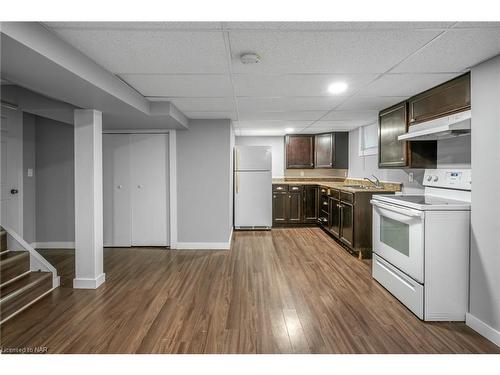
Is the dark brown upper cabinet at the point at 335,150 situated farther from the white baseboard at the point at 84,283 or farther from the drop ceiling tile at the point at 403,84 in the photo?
the white baseboard at the point at 84,283

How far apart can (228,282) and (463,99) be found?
2716 millimetres

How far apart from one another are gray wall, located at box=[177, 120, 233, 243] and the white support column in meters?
1.54

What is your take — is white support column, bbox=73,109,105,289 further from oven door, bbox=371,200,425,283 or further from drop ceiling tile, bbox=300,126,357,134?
drop ceiling tile, bbox=300,126,357,134

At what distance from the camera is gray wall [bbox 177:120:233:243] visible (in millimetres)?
Result: 4371

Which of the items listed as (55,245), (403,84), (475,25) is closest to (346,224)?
(403,84)

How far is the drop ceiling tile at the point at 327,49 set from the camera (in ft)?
5.49

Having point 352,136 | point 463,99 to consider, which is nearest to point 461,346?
point 463,99

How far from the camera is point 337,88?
9.07ft

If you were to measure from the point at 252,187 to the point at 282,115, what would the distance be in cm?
182

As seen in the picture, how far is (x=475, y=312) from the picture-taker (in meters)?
2.15

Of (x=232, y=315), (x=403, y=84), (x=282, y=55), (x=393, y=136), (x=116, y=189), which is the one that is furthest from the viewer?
(x=116, y=189)

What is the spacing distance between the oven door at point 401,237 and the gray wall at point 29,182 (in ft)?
15.7

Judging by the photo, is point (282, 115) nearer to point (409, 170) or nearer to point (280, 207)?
point (409, 170)

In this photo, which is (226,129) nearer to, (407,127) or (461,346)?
(407,127)
